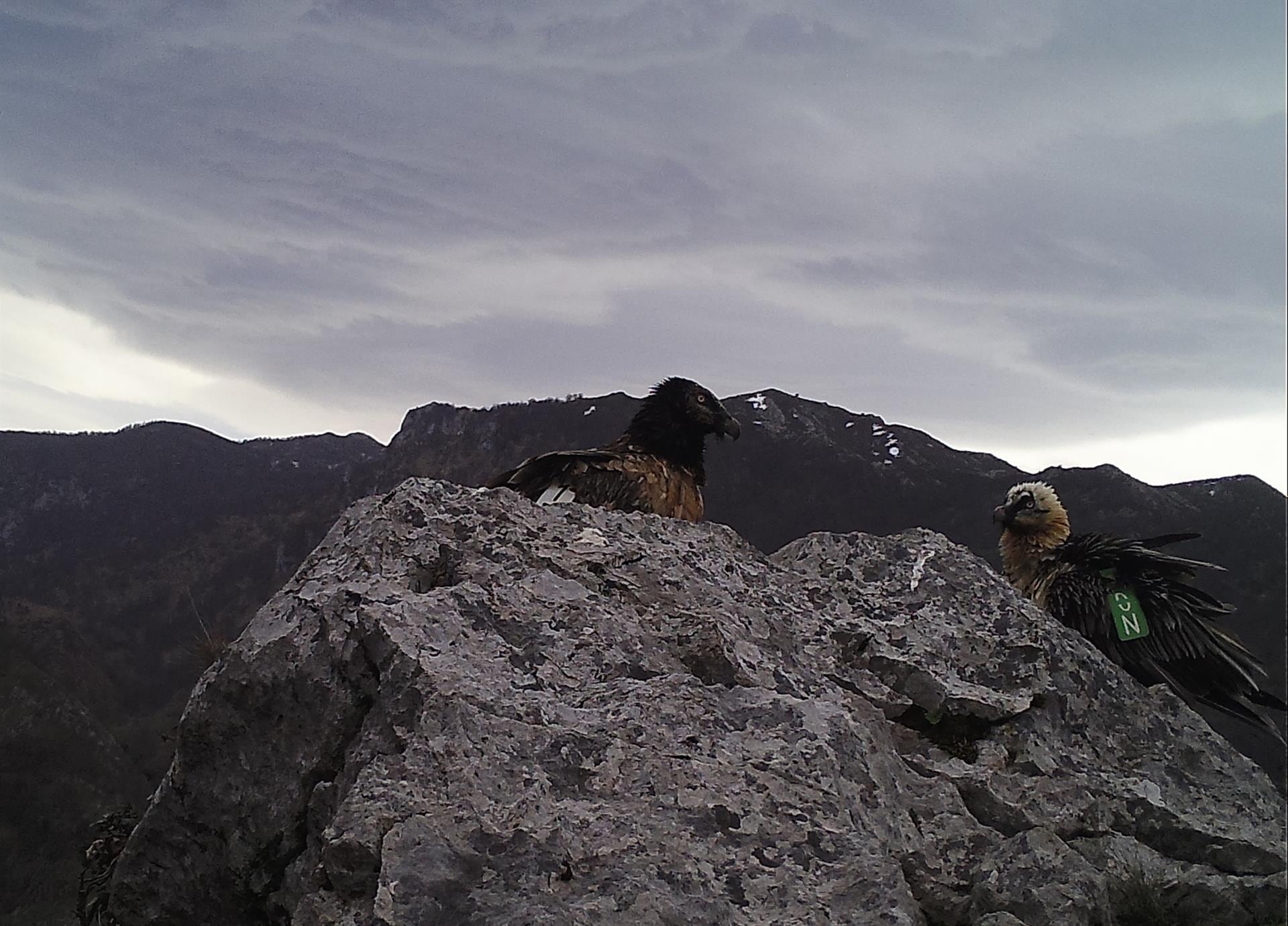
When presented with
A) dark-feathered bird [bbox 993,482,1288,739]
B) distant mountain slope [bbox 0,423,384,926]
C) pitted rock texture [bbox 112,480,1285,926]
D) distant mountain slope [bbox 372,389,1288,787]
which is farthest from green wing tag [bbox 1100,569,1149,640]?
distant mountain slope [bbox 372,389,1288,787]

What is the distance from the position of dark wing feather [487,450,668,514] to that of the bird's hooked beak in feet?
3.57

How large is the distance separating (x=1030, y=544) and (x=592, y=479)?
4.52 meters

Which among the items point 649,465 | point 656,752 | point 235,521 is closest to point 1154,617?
point 649,465

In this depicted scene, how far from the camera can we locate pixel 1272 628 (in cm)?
2158

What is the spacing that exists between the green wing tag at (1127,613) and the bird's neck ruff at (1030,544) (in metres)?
1.22

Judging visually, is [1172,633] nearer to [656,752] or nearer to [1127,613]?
[1127,613]

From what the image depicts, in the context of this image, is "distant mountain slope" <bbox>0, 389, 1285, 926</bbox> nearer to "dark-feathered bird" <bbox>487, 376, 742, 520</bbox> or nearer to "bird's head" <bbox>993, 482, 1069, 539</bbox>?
"dark-feathered bird" <bbox>487, 376, 742, 520</bbox>

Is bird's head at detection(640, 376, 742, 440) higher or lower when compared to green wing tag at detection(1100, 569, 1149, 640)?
higher

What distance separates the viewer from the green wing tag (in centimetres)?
616

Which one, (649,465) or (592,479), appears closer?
(592,479)

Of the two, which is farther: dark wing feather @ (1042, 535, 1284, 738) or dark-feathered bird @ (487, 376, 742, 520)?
dark-feathered bird @ (487, 376, 742, 520)

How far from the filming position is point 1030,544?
8023mm

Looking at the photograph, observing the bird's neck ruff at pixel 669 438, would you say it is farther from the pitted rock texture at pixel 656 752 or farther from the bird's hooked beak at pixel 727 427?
the pitted rock texture at pixel 656 752

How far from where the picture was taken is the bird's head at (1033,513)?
26.4 ft
